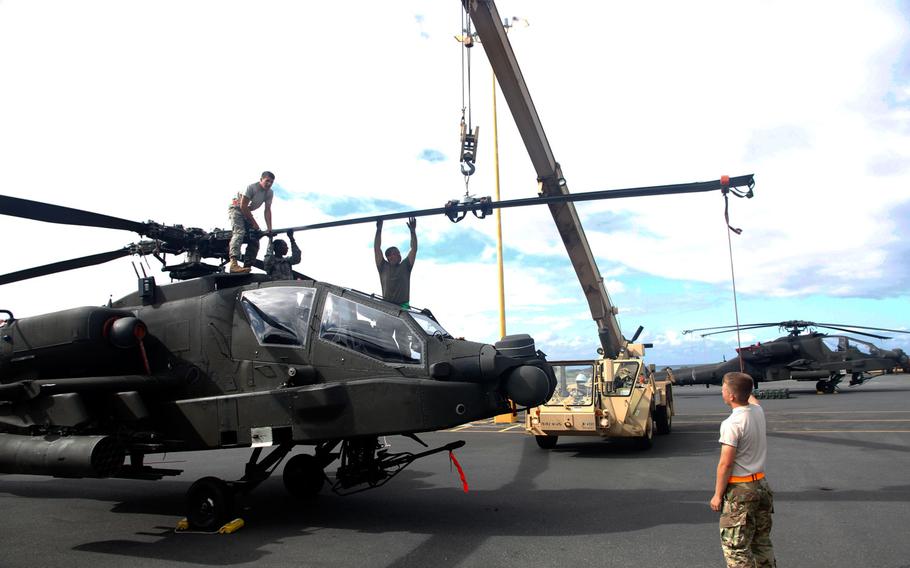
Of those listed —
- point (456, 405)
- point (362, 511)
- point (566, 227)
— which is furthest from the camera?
point (566, 227)

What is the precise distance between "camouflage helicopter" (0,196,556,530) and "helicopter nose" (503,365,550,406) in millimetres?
10

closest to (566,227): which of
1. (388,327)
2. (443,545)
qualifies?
(388,327)

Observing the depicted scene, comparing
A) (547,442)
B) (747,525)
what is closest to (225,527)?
(747,525)

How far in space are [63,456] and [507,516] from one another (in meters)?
4.22

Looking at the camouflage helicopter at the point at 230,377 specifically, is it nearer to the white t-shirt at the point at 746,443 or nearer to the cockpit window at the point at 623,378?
the white t-shirt at the point at 746,443

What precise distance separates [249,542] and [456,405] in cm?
228

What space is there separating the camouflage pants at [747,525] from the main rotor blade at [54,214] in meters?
5.75

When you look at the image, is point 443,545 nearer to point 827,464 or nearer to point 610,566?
point 610,566

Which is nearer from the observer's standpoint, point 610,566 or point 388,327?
point 610,566

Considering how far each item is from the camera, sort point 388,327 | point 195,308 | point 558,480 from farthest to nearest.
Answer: point 558,480 < point 195,308 < point 388,327

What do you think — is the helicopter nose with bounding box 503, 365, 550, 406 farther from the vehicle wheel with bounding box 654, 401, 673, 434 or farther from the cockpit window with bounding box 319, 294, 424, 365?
the vehicle wheel with bounding box 654, 401, 673, 434

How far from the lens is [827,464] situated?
29.8ft

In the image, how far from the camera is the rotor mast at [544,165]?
909 centimetres

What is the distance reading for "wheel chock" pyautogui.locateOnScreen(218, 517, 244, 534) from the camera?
A: 5.94 m
